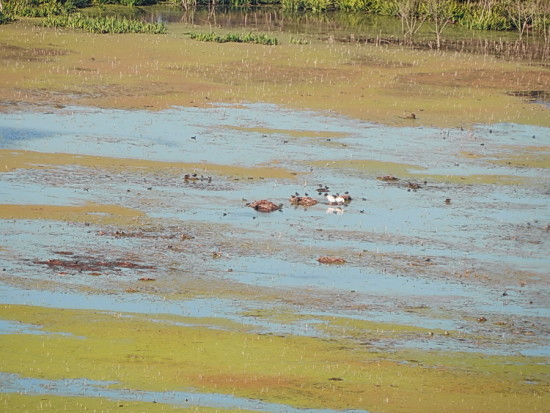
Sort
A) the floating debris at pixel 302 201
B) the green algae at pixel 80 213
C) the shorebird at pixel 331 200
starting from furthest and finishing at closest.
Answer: the shorebird at pixel 331 200 < the floating debris at pixel 302 201 < the green algae at pixel 80 213

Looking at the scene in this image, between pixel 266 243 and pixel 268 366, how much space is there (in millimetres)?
3975

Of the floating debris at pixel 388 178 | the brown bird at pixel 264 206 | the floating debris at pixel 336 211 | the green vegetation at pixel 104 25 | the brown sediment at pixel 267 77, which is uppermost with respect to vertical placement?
the green vegetation at pixel 104 25

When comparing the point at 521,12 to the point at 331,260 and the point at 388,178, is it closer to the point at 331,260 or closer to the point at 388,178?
the point at 388,178

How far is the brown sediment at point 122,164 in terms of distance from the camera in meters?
15.5

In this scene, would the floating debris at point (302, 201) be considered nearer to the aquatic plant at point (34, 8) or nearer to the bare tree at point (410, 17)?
the bare tree at point (410, 17)

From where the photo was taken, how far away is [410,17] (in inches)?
1516

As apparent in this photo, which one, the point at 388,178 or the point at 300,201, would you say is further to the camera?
the point at 388,178

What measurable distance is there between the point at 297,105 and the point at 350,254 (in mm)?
9476

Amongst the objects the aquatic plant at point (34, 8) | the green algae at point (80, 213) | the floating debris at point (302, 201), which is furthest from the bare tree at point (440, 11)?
the green algae at point (80, 213)

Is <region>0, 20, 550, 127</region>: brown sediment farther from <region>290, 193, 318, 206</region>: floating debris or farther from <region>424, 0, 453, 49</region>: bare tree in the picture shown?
<region>290, 193, 318, 206</region>: floating debris

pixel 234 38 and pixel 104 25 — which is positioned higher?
pixel 104 25

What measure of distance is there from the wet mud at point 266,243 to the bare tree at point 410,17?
364 inches

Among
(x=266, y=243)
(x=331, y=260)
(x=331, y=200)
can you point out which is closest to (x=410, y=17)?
(x=331, y=200)

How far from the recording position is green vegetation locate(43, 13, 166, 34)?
2955 cm
